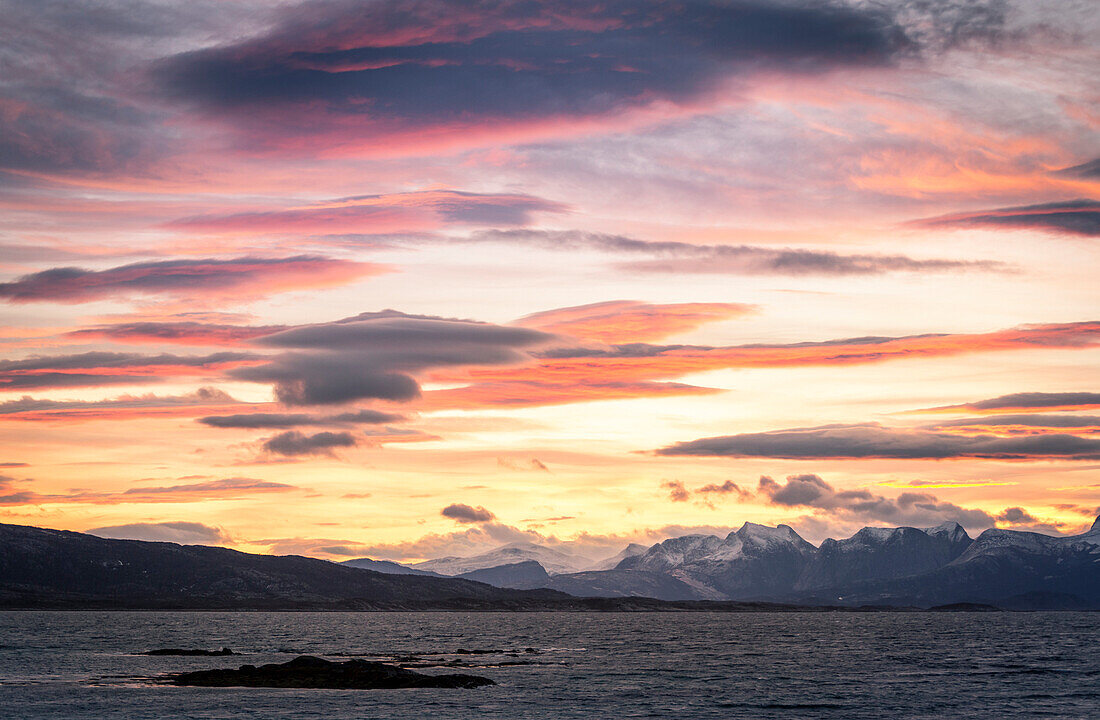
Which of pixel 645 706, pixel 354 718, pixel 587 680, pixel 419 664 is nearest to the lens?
pixel 354 718

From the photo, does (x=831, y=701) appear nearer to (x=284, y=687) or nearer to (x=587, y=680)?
(x=587, y=680)

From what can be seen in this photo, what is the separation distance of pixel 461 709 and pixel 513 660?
79070 mm

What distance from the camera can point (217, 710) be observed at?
4038 inches

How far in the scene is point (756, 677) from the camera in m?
157

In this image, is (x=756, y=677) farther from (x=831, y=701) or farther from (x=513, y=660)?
(x=513, y=660)

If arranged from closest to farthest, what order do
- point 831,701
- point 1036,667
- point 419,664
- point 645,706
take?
point 645,706 → point 831,701 → point 419,664 → point 1036,667

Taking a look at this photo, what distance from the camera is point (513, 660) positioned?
607 feet

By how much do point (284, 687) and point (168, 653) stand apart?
2813 inches

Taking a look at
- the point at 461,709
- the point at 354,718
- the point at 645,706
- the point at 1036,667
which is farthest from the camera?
the point at 1036,667

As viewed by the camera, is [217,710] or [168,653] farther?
[168,653]

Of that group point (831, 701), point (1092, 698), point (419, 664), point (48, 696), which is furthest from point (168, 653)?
point (1092, 698)

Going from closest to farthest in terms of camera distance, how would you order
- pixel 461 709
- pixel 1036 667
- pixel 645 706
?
1. pixel 461 709
2. pixel 645 706
3. pixel 1036 667

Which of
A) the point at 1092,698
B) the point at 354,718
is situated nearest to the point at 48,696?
the point at 354,718

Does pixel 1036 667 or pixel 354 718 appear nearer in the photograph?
pixel 354 718
